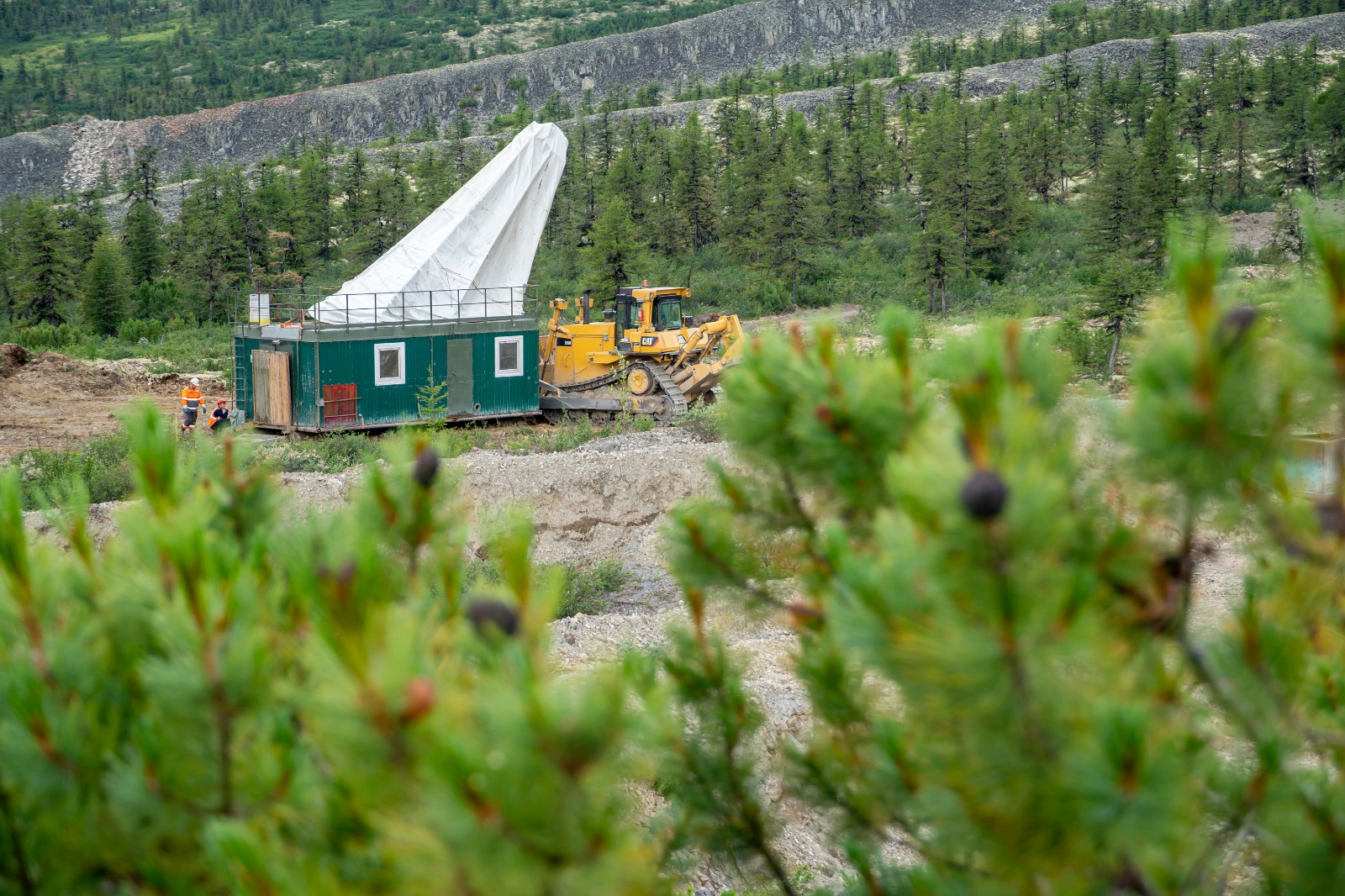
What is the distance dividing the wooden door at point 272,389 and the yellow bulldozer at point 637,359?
536 cm

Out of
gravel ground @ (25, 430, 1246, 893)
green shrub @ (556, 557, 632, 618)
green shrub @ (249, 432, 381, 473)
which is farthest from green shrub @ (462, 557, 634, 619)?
green shrub @ (249, 432, 381, 473)

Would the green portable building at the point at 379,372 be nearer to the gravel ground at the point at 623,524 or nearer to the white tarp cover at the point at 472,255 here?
the white tarp cover at the point at 472,255

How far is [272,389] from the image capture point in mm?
20438

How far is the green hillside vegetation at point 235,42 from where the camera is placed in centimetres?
11312

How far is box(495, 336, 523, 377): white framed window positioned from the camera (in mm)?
22234

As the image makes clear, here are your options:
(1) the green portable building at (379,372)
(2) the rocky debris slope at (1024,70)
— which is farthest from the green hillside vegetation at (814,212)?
(2) the rocky debris slope at (1024,70)

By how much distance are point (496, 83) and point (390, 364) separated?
321 feet

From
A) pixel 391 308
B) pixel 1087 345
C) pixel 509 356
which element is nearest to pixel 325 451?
pixel 391 308

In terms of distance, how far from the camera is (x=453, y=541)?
8.03 feet

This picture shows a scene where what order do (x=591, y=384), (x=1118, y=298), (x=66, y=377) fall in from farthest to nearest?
(x=66, y=377) → (x=1118, y=298) → (x=591, y=384)

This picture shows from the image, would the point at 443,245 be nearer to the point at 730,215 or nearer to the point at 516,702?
the point at 516,702

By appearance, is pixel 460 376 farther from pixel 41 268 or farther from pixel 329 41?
pixel 329 41

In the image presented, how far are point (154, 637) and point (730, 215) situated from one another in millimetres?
48280

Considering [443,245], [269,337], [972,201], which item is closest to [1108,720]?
A: [269,337]
